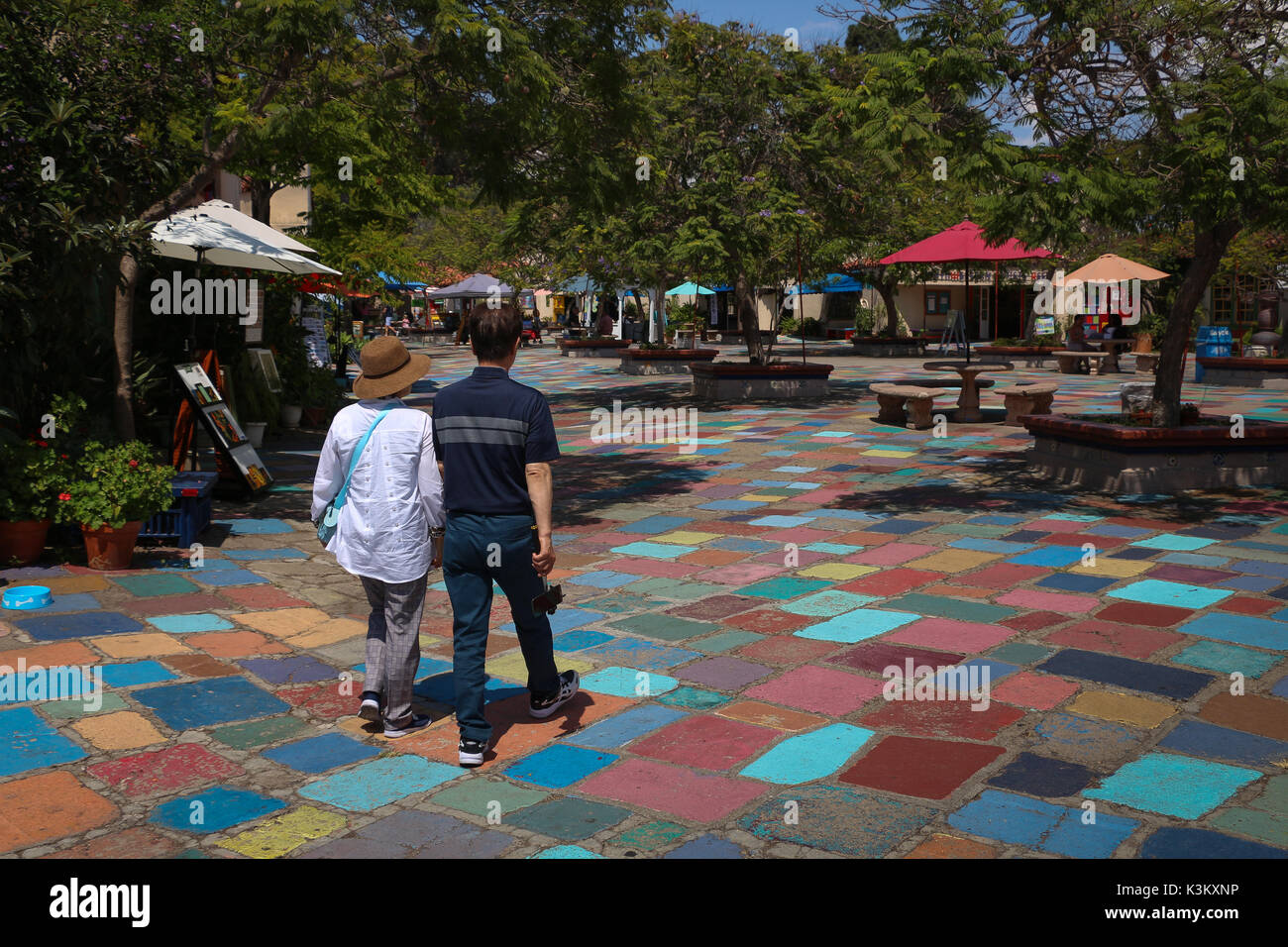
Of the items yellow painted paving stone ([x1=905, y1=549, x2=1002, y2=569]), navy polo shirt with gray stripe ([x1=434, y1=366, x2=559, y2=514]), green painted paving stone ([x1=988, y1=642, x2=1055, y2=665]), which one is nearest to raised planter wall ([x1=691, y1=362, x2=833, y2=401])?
yellow painted paving stone ([x1=905, y1=549, x2=1002, y2=569])

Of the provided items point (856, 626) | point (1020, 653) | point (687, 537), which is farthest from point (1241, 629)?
point (687, 537)

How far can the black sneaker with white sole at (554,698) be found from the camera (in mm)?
4992

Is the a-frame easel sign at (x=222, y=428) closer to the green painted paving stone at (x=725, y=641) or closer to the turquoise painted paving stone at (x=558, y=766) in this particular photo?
the green painted paving stone at (x=725, y=641)

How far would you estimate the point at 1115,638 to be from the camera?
605 cm

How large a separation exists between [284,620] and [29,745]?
6.69ft

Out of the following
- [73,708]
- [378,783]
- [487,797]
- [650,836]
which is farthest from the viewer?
[73,708]

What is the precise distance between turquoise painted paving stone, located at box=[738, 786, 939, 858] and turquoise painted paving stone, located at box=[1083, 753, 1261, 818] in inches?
30.1

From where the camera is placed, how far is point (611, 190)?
1095 centimetres

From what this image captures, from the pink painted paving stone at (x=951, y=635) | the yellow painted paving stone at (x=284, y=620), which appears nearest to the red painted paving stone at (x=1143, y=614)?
the pink painted paving stone at (x=951, y=635)

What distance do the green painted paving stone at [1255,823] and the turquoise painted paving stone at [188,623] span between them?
16.5 feet

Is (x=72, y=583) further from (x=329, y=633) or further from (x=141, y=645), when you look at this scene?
(x=329, y=633)

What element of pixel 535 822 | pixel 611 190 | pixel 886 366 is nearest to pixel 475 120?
pixel 611 190

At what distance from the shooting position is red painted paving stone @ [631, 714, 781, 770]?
15.1 feet
